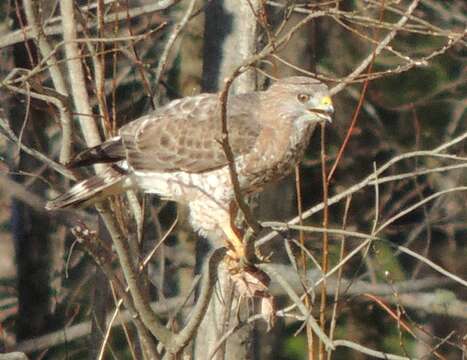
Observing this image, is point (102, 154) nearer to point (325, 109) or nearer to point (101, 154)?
point (101, 154)

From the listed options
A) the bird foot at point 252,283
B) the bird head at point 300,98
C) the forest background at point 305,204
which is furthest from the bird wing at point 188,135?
the forest background at point 305,204

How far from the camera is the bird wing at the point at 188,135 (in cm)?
561

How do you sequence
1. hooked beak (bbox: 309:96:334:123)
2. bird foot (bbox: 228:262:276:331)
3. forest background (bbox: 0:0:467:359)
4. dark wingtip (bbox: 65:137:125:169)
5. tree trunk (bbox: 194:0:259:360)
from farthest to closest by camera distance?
forest background (bbox: 0:0:467:359)
tree trunk (bbox: 194:0:259:360)
hooked beak (bbox: 309:96:334:123)
dark wingtip (bbox: 65:137:125:169)
bird foot (bbox: 228:262:276:331)

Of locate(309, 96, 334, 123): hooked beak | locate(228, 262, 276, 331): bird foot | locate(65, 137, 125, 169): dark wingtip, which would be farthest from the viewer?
locate(309, 96, 334, 123): hooked beak

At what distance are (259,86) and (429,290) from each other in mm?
3631

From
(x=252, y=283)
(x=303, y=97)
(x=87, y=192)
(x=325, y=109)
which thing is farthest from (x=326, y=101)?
(x=87, y=192)

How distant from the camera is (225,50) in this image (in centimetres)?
671

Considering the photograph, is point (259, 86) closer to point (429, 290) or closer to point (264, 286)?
point (264, 286)

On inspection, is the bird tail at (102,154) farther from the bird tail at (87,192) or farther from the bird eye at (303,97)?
the bird eye at (303,97)

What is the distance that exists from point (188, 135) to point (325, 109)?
1.98 feet

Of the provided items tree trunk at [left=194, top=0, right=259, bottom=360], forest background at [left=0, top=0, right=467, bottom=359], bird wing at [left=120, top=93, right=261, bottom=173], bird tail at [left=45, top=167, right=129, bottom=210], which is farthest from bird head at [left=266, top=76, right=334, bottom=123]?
forest background at [left=0, top=0, right=467, bottom=359]

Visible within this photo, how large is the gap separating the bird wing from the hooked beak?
29 cm

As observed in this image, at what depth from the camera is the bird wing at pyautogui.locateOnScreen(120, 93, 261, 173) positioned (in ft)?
18.4

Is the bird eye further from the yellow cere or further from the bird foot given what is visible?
the bird foot
